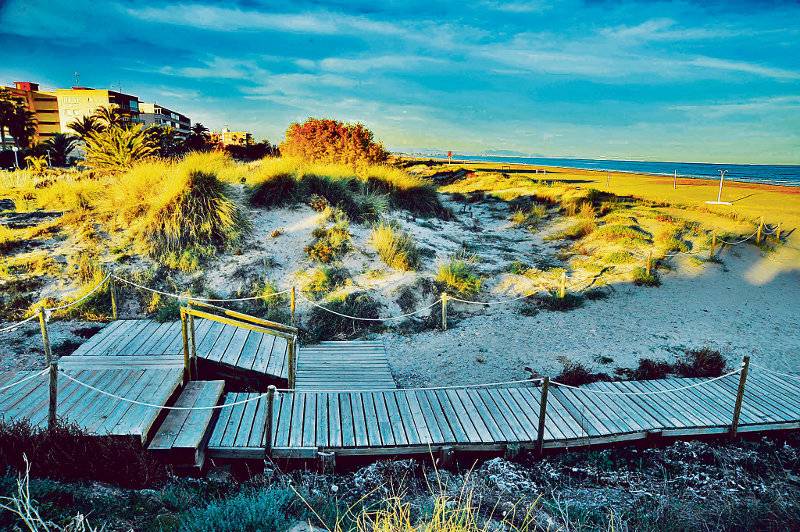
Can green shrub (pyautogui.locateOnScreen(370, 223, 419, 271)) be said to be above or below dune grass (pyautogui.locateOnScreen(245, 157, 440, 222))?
below

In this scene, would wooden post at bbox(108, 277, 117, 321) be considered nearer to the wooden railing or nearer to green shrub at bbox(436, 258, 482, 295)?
the wooden railing

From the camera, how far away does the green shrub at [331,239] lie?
1259 cm

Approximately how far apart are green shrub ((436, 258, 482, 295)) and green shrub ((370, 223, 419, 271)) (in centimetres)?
86

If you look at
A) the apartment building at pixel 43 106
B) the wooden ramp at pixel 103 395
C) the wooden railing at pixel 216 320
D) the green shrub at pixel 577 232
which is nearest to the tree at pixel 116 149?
the wooden ramp at pixel 103 395

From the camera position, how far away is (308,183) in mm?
15430

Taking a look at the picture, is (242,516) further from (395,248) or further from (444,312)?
(395,248)

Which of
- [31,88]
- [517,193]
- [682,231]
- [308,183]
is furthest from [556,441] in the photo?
[31,88]

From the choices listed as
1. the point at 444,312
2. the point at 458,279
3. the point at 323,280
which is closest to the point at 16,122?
the point at 323,280

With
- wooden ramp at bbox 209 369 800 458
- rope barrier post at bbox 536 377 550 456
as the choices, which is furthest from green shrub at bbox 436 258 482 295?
rope barrier post at bbox 536 377 550 456

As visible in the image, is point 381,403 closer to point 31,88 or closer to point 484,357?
point 484,357

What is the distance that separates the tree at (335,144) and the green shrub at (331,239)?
6805 millimetres

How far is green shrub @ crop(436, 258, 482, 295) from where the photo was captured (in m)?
11.8

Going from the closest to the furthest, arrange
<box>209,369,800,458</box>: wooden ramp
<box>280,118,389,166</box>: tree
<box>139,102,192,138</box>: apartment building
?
<box>209,369,800,458</box>: wooden ramp, <box>280,118,389,166</box>: tree, <box>139,102,192,138</box>: apartment building

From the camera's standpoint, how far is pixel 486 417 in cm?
632
